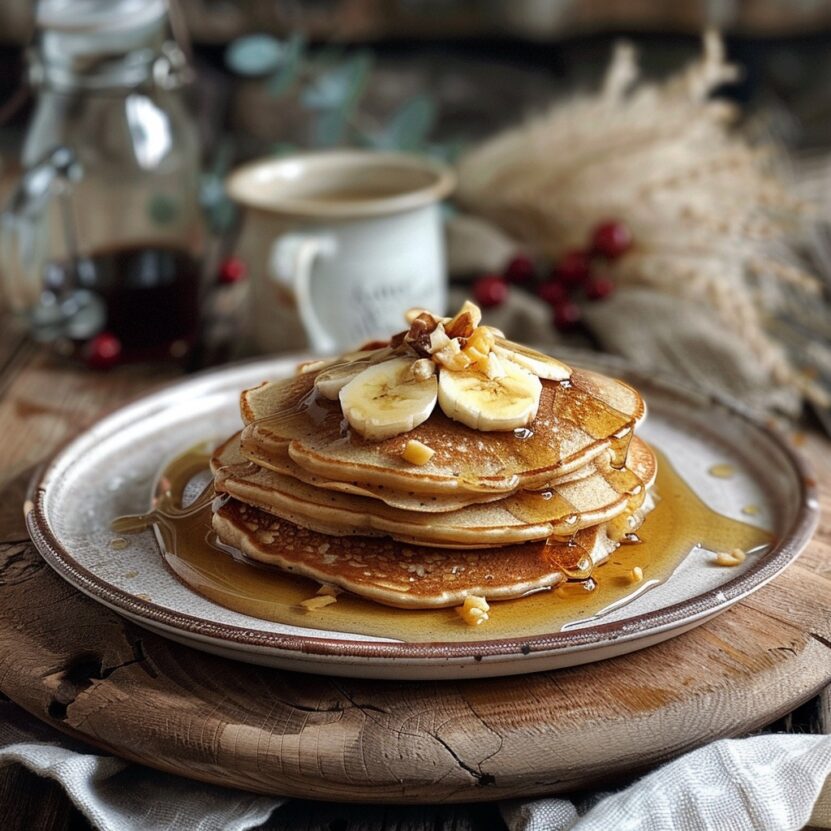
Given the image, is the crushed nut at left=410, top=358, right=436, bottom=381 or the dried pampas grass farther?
the dried pampas grass

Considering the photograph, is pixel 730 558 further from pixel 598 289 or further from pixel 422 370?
pixel 598 289

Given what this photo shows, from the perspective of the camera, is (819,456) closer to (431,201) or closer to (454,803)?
(431,201)

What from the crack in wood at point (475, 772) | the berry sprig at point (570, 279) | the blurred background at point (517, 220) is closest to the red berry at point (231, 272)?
the blurred background at point (517, 220)

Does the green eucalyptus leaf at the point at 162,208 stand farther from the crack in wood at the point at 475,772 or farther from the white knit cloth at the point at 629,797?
the crack in wood at the point at 475,772

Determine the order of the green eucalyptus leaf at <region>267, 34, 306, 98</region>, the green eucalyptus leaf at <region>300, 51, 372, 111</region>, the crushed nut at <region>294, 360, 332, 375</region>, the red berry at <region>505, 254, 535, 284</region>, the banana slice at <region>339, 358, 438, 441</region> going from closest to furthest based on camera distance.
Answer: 1. the banana slice at <region>339, 358, 438, 441</region>
2. the crushed nut at <region>294, 360, 332, 375</region>
3. the red berry at <region>505, 254, 535, 284</region>
4. the green eucalyptus leaf at <region>267, 34, 306, 98</region>
5. the green eucalyptus leaf at <region>300, 51, 372, 111</region>

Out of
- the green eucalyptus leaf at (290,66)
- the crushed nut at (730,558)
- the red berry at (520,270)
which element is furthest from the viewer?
the green eucalyptus leaf at (290,66)

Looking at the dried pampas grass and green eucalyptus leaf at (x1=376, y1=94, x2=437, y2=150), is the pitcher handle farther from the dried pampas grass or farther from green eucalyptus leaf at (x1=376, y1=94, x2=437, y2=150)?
green eucalyptus leaf at (x1=376, y1=94, x2=437, y2=150)

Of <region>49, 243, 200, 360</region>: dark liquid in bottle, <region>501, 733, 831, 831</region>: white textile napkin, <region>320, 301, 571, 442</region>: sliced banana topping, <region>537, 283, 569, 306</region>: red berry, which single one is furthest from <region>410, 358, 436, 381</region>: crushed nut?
<region>537, 283, 569, 306</region>: red berry
